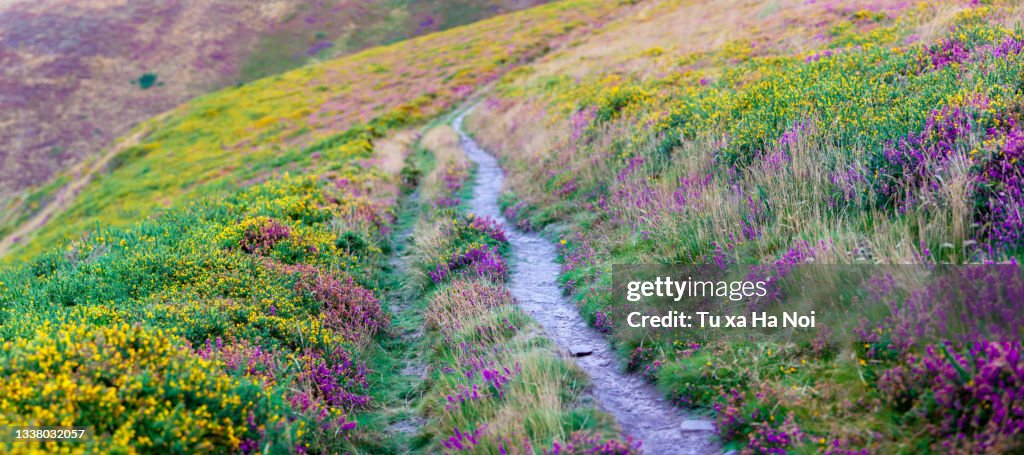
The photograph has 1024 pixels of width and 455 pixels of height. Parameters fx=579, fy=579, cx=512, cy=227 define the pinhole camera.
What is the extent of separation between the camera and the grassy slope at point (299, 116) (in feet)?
98.6

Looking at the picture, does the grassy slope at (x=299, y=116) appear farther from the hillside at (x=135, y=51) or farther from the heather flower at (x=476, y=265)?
the hillside at (x=135, y=51)

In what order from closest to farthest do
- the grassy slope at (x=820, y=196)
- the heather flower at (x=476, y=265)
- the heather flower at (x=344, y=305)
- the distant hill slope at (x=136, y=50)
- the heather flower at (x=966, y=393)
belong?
the heather flower at (x=966, y=393), the grassy slope at (x=820, y=196), the heather flower at (x=344, y=305), the heather flower at (x=476, y=265), the distant hill slope at (x=136, y=50)

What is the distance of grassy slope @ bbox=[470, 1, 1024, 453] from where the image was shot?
165 inches

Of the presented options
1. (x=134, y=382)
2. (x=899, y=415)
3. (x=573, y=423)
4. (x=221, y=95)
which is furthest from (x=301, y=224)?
(x=221, y=95)

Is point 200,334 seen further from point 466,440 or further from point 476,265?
point 476,265

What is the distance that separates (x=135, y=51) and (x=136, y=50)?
0.89 ft

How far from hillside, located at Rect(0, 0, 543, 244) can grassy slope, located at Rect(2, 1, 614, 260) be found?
62.0 feet

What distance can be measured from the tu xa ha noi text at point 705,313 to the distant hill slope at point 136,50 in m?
67.4

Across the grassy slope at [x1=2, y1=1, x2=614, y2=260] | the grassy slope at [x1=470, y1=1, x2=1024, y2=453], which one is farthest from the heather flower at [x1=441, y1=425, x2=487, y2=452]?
the grassy slope at [x1=2, y1=1, x2=614, y2=260]

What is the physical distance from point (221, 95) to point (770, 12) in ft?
170

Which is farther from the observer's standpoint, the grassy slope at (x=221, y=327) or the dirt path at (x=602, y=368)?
the dirt path at (x=602, y=368)

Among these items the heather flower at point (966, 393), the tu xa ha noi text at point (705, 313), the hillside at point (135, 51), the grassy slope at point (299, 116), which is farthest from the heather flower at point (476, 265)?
the hillside at point (135, 51)

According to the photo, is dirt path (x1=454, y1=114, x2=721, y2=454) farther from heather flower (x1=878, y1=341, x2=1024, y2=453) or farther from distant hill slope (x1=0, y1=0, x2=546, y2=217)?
distant hill slope (x1=0, y1=0, x2=546, y2=217)

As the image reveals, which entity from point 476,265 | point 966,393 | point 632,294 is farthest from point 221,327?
point 966,393
